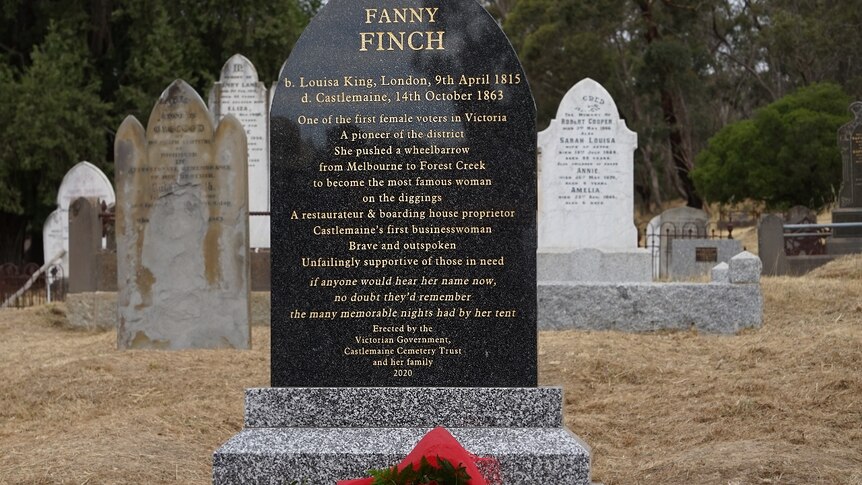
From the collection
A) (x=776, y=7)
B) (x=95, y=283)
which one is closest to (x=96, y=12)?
(x=95, y=283)

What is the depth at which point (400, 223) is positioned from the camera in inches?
210

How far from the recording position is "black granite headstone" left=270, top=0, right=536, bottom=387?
531cm

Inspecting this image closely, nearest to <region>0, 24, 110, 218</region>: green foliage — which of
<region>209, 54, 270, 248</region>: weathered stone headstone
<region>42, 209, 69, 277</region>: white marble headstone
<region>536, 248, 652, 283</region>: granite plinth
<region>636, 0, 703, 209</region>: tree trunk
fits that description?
<region>42, 209, 69, 277</region>: white marble headstone

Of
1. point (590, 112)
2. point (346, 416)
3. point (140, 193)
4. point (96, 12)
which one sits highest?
point (96, 12)

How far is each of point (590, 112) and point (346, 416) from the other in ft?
37.7

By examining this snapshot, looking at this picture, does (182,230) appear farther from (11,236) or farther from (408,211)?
(11,236)

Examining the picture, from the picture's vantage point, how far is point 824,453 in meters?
6.82

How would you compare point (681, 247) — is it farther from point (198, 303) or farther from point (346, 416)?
point (346, 416)

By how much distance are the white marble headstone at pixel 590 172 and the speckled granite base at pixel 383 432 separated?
36.5 feet

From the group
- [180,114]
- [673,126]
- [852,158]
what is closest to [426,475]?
[180,114]

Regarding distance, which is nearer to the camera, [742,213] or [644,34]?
[742,213]

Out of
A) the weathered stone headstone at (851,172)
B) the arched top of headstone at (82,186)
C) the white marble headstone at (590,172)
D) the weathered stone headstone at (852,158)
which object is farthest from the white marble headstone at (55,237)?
the weathered stone headstone at (852,158)

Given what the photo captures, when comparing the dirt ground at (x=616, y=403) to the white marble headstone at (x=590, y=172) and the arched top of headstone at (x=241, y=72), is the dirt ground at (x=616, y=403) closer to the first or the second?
the white marble headstone at (x=590, y=172)

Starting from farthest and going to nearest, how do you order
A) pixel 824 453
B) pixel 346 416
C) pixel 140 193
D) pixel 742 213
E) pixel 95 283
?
1. pixel 742 213
2. pixel 95 283
3. pixel 140 193
4. pixel 824 453
5. pixel 346 416
